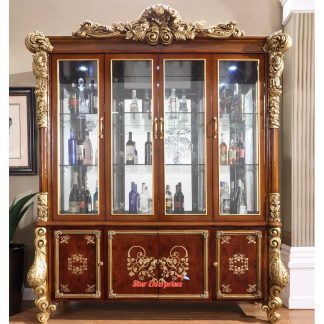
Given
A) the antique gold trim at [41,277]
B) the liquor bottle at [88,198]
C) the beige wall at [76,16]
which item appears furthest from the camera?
the beige wall at [76,16]

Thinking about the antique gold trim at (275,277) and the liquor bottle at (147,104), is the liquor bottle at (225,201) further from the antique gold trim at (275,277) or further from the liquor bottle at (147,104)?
the liquor bottle at (147,104)

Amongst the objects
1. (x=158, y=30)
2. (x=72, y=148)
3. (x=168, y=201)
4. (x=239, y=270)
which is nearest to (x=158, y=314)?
(x=239, y=270)

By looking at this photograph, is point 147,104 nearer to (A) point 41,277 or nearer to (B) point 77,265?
(B) point 77,265

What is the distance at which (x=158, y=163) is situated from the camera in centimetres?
320

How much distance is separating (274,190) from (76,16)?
2196 mm

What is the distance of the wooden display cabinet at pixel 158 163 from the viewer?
3.13m

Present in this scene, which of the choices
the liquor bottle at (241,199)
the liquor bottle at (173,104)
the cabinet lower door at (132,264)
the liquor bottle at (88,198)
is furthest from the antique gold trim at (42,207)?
the liquor bottle at (241,199)

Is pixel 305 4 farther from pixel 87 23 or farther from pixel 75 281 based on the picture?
pixel 75 281

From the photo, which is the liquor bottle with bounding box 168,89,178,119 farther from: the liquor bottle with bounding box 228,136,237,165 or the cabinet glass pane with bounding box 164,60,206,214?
Answer: the liquor bottle with bounding box 228,136,237,165

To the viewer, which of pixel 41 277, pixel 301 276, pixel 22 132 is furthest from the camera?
pixel 22 132

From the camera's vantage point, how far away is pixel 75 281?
314 cm
